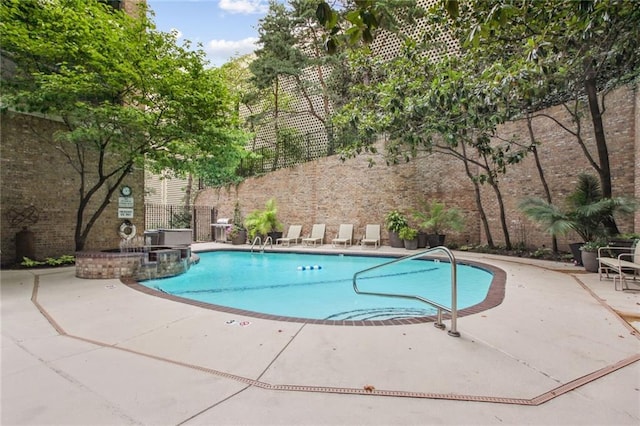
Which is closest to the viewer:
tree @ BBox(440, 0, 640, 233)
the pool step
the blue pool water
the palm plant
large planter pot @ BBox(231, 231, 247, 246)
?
tree @ BBox(440, 0, 640, 233)

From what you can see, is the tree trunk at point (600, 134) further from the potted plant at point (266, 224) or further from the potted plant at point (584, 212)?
the potted plant at point (266, 224)

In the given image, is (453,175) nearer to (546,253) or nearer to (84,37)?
(546,253)

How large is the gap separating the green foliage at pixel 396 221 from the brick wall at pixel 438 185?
519mm

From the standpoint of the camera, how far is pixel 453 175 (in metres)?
11.4

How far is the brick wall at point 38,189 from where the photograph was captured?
724 cm

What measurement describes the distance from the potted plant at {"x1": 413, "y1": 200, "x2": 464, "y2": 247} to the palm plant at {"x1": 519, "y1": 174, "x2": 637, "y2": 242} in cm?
294

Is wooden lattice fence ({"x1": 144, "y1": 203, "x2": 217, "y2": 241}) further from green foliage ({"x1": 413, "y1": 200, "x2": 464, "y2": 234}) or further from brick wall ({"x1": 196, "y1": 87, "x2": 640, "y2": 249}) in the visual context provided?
green foliage ({"x1": 413, "y1": 200, "x2": 464, "y2": 234})

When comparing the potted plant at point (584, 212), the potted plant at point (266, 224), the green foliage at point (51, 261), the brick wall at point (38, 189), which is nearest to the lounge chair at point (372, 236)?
the potted plant at point (266, 224)

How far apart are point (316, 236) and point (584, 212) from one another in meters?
8.46

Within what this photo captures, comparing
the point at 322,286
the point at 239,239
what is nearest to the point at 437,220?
the point at 322,286

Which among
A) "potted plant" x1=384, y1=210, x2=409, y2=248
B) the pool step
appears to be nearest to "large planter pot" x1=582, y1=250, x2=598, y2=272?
the pool step

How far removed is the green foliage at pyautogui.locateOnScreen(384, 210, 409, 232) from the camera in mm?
11266

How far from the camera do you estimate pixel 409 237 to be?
10852mm

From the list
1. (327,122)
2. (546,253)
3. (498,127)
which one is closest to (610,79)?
(498,127)
